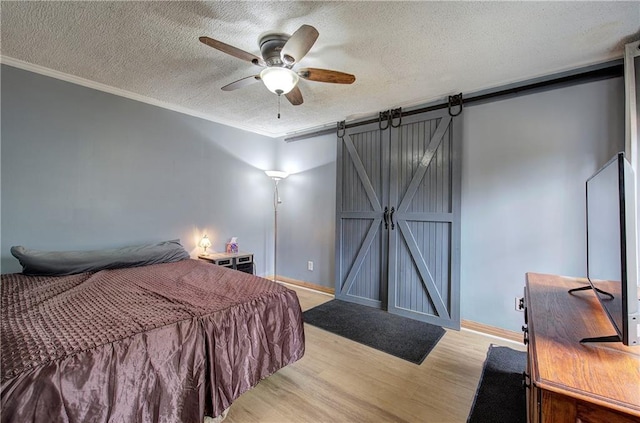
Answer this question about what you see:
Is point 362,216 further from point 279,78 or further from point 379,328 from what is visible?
point 279,78

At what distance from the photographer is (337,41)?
2.03 m

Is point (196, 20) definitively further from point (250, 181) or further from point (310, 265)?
point (310, 265)

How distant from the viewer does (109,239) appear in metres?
2.93

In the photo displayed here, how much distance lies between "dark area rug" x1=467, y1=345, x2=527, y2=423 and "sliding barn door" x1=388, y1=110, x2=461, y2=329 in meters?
0.59

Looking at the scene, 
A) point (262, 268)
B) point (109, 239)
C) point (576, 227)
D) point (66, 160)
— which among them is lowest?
point (262, 268)

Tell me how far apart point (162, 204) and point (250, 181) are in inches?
52.0

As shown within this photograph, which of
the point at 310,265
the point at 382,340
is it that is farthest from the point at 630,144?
the point at 310,265

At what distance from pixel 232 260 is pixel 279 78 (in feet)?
8.02

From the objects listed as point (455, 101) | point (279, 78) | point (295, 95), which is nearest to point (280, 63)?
point (279, 78)

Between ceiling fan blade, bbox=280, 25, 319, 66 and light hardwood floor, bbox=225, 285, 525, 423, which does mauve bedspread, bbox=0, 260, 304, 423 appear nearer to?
light hardwood floor, bbox=225, 285, 525, 423

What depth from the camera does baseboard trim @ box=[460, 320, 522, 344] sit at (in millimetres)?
2600

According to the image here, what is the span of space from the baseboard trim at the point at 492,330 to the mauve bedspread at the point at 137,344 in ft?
6.24

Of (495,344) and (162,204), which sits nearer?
(495,344)

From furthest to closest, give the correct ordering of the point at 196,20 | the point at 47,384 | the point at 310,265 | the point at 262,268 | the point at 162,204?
the point at 262,268 < the point at 310,265 < the point at 162,204 < the point at 196,20 < the point at 47,384
